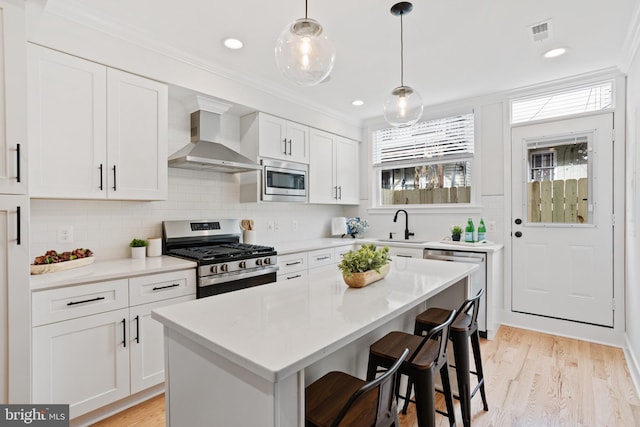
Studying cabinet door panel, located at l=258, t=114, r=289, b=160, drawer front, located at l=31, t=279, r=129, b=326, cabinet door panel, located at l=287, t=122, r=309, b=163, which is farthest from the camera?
cabinet door panel, located at l=287, t=122, r=309, b=163

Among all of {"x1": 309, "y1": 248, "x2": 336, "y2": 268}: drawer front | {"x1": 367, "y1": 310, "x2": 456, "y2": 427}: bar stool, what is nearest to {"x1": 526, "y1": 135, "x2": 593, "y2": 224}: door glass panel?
{"x1": 309, "y1": 248, "x2": 336, "y2": 268}: drawer front

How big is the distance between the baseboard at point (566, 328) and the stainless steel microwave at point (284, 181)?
268 cm

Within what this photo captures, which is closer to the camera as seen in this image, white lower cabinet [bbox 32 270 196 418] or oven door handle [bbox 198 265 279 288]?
white lower cabinet [bbox 32 270 196 418]

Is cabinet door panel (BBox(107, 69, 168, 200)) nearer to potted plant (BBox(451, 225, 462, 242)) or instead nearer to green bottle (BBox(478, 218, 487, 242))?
potted plant (BBox(451, 225, 462, 242))

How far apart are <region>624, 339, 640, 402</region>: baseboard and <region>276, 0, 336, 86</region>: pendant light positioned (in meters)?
3.02

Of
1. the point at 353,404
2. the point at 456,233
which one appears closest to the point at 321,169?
the point at 456,233

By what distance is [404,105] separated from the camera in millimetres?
2139

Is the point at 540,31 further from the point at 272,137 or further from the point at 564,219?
the point at 272,137

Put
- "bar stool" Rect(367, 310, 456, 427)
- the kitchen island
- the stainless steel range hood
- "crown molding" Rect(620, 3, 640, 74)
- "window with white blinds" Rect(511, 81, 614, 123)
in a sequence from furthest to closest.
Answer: "window with white blinds" Rect(511, 81, 614, 123) < the stainless steel range hood < "crown molding" Rect(620, 3, 640, 74) < "bar stool" Rect(367, 310, 456, 427) < the kitchen island

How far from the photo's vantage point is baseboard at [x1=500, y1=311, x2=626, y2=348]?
310 centimetres

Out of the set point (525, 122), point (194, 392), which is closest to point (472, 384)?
point (194, 392)

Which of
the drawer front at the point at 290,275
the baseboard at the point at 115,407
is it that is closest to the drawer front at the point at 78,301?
the baseboard at the point at 115,407

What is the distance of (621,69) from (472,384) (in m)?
3.09

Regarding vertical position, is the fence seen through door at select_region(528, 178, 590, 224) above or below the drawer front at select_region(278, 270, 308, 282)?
above
